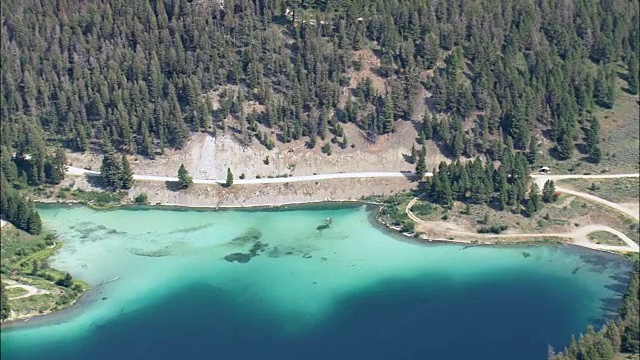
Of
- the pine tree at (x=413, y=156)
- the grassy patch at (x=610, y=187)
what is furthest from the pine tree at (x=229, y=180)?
the grassy patch at (x=610, y=187)

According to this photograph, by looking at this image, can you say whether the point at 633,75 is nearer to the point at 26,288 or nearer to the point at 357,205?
the point at 357,205

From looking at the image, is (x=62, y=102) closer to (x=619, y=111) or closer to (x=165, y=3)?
(x=165, y=3)

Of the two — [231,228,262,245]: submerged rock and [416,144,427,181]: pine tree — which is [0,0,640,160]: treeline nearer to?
[416,144,427,181]: pine tree

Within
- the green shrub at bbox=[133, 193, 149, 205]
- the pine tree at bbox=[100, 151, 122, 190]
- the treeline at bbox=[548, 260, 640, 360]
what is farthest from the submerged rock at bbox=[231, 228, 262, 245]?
the treeline at bbox=[548, 260, 640, 360]

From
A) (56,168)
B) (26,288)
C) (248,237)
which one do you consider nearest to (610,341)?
(248,237)

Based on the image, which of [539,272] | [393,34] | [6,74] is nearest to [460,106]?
[393,34]
